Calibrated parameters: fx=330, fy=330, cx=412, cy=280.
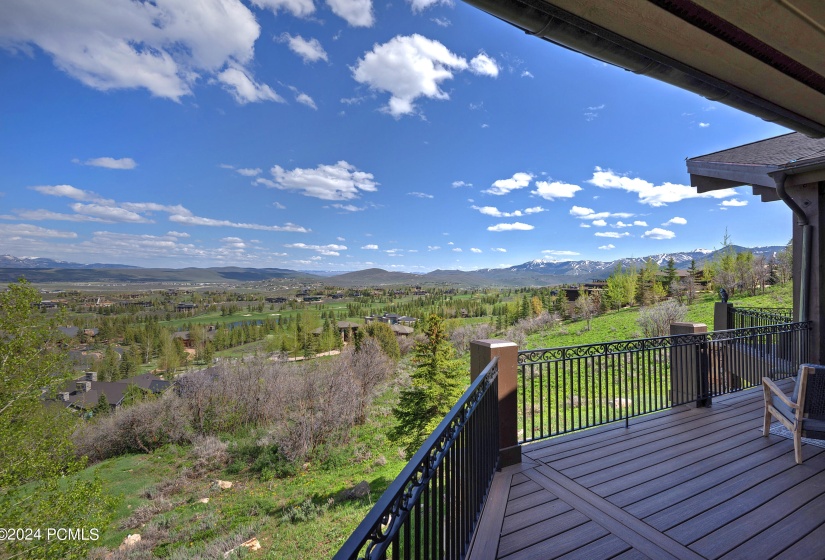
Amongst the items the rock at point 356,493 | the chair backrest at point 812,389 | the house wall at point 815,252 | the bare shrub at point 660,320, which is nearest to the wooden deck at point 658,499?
the chair backrest at point 812,389

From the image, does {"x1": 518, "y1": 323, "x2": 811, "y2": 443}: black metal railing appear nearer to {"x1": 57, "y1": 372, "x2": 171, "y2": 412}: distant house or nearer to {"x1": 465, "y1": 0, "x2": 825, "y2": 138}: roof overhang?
{"x1": 465, "y1": 0, "x2": 825, "y2": 138}: roof overhang

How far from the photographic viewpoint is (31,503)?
1398 centimetres

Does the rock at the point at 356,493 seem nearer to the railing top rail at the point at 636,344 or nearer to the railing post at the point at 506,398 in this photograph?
the railing top rail at the point at 636,344

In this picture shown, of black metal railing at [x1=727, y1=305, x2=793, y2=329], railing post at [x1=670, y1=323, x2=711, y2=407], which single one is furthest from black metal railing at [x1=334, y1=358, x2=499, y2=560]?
black metal railing at [x1=727, y1=305, x2=793, y2=329]

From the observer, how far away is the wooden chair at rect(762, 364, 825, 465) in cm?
340

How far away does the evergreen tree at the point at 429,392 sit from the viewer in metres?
14.0

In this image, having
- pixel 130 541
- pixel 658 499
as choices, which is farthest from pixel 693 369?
pixel 130 541

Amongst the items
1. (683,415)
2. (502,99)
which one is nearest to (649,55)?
(683,415)

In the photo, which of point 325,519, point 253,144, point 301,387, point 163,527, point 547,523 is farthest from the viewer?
point 253,144

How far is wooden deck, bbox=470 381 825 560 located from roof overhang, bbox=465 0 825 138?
10.2 feet

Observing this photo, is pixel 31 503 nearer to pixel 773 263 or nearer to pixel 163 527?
pixel 163 527

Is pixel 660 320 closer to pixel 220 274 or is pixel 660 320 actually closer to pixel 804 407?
pixel 804 407

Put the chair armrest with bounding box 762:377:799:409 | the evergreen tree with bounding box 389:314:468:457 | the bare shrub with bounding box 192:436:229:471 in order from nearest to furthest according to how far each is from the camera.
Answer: the chair armrest with bounding box 762:377:799:409, the evergreen tree with bounding box 389:314:468:457, the bare shrub with bounding box 192:436:229:471

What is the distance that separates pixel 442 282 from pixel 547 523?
166 meters
